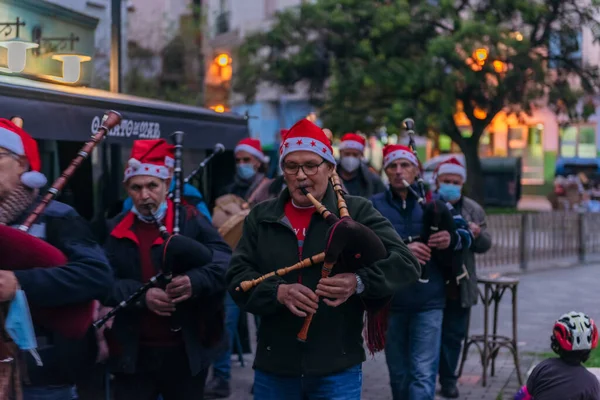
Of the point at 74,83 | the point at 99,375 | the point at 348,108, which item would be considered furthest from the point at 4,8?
the point at 348,108

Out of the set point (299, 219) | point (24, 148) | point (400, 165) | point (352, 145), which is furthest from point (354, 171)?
point (24, 148)

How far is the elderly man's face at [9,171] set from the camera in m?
3.59

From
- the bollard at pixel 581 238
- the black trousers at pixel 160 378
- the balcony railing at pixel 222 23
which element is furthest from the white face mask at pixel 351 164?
the balcony railing at pixel 222 23

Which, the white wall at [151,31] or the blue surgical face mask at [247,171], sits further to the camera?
the white wall at [151,31]

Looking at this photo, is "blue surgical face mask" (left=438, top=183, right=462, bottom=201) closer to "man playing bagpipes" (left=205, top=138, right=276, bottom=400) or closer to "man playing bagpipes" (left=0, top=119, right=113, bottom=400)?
"man playing bagpipes" (left=205, top=138, right=276, bottom=400)

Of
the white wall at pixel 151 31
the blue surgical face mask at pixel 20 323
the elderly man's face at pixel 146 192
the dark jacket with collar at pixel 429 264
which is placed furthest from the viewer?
the white wall at pixel 151 31

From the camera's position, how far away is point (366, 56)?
76.5 ft

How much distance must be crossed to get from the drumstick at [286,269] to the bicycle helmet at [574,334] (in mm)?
1834

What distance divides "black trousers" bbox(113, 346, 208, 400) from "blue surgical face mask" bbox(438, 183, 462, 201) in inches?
116

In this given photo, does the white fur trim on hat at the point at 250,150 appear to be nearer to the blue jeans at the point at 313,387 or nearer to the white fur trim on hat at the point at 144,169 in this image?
the white fur trim on hat at the point at 144,169

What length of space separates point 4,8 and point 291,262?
5090 millimetres

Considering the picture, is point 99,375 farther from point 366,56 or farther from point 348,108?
point 348,108

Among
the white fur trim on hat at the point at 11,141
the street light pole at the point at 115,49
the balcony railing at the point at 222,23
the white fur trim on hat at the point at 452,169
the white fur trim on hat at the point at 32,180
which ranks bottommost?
the white fur trim on hat at the point at 32,180

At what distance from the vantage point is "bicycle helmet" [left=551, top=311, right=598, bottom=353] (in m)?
5.12
